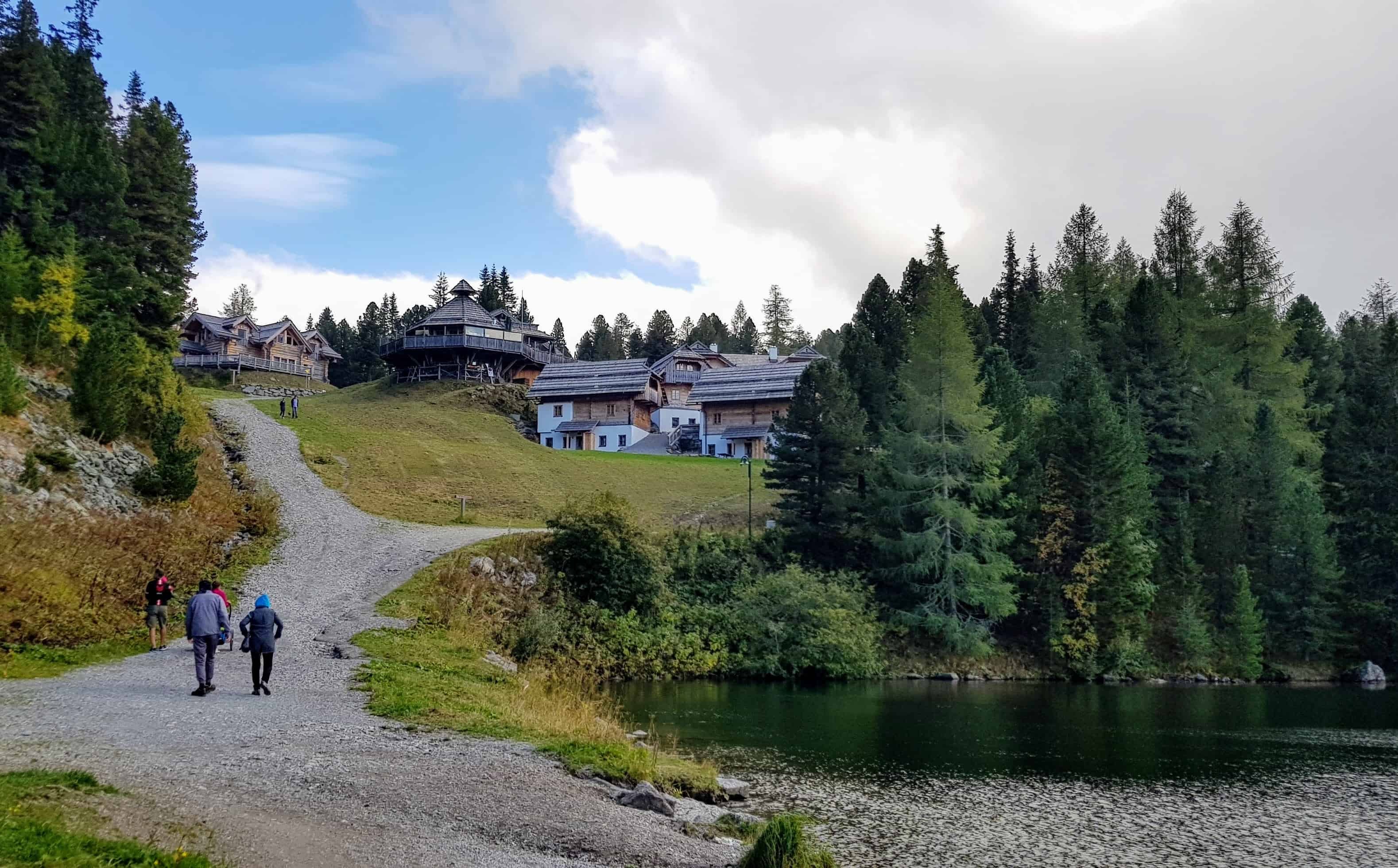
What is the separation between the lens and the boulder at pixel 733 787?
19.3 meters

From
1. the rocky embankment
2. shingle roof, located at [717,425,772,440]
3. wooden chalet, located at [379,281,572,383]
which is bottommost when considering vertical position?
shingle roof, located at [717,425,772,440]

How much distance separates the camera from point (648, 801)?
51.6ft

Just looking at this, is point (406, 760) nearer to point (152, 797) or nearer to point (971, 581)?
point (152, 797)

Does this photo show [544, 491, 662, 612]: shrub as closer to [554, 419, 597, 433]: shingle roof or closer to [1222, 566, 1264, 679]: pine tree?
[1222, 566, 1264, 679]: pine tree

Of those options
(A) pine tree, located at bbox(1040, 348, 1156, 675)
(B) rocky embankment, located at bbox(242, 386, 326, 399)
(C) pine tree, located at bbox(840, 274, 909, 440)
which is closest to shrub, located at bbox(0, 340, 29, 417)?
(C) pine tree, located at bbox(840, 274, 909, 440)

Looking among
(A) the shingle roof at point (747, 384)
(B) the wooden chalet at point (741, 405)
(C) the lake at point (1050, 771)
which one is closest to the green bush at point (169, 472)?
(C) the lake at point (1050, 771)

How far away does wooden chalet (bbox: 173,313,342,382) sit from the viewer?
103m

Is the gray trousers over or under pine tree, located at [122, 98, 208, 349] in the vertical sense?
under

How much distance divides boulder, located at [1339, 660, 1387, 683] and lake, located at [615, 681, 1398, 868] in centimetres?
1495

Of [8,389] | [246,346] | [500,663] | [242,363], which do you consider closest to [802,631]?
[500,663]

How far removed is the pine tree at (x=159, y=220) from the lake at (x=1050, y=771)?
34306 millimetres

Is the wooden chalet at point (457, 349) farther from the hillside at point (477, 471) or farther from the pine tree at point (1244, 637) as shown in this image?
the pine tree at point (1244, 637)

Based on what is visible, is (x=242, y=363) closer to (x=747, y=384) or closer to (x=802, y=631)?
(x=747, y=384)

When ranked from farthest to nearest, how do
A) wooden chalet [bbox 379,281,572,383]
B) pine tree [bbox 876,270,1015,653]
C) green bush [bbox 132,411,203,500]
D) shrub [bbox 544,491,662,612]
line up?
wooden chalet [bbox 379,281,572,383]
pine tree [bbox 876,270,1015,653]
shrub [bbox 544,491,662,612]
green bush [bbox 132,411,203,500]
